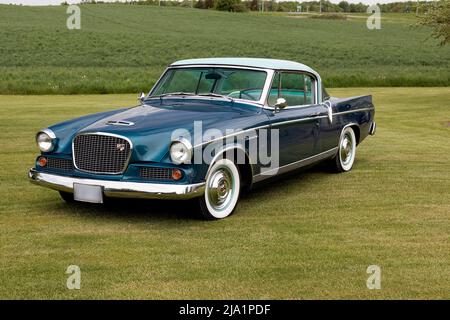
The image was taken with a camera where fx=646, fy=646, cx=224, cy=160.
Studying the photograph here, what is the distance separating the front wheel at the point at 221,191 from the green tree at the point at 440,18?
55.8ft

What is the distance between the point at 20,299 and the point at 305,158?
414 cm

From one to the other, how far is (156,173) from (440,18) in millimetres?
17944

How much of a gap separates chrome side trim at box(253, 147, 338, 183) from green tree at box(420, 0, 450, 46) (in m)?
14.6

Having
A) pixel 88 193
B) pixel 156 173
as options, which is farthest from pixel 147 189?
pixel 88 193

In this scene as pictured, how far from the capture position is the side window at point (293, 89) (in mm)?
7270

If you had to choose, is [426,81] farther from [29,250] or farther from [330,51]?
[29,250]

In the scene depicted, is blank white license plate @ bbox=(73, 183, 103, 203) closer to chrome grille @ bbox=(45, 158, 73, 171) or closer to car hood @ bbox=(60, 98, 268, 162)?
chrome grille @ bbox=(45, 158, 73, 171)

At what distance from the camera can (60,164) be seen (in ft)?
20.8

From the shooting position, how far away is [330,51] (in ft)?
151

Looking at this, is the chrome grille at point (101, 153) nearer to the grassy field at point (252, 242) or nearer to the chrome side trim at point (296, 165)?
the grassy field at point (252, 242)

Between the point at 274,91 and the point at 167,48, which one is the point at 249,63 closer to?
the point at 274,91

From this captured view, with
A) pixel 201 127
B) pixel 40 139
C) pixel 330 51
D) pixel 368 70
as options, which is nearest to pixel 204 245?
pixel 201 127

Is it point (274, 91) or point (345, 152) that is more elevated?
point (274, 91)

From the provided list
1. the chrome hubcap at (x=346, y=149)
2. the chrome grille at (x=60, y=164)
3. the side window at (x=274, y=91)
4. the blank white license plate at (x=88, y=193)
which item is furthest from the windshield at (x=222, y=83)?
the chrome hubcap at (x=346, y=149)
